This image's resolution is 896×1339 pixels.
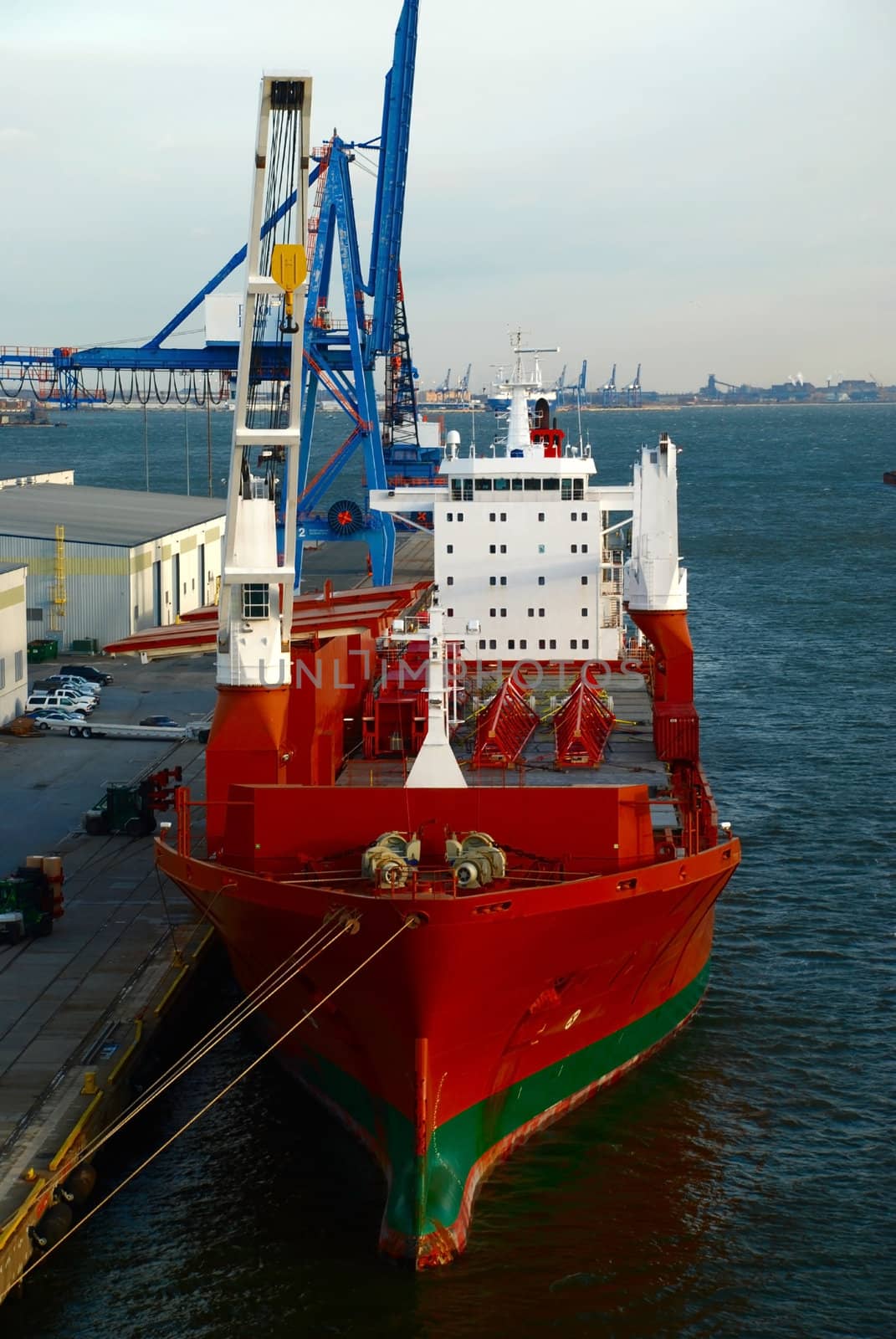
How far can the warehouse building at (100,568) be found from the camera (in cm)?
5219

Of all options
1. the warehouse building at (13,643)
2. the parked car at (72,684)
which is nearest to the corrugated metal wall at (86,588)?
the parked car at (72,684)

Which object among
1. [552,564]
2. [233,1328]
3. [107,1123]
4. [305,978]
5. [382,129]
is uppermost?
[382,129]

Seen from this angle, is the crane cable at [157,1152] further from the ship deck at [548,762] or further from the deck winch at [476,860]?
the ship deck at [548,762]

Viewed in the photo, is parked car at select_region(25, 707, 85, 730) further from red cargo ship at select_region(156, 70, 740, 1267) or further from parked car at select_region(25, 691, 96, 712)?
red cargo ship at select_region(156, 70, 740, 1267)

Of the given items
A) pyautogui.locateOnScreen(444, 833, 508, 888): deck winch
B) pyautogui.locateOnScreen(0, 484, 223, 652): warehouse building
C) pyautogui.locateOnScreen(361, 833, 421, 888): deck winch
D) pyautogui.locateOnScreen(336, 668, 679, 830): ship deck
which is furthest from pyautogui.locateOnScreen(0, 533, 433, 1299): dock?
pyautogui.locateOnScreen(0, 484, 223, 652): warehouse building

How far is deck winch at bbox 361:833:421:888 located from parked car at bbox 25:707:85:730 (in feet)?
74.4

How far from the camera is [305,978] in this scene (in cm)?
1989

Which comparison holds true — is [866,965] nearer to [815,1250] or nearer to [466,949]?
[815,1250]

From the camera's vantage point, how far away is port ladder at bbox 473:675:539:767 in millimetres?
23984

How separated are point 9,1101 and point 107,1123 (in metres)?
1.21

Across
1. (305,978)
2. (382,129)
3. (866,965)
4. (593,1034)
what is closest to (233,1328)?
(305,978)

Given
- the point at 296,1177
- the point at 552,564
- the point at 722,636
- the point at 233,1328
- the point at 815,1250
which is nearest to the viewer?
the point at 233,1328

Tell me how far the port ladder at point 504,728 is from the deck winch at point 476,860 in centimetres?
453

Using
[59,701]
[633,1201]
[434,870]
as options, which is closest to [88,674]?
[59,701]
